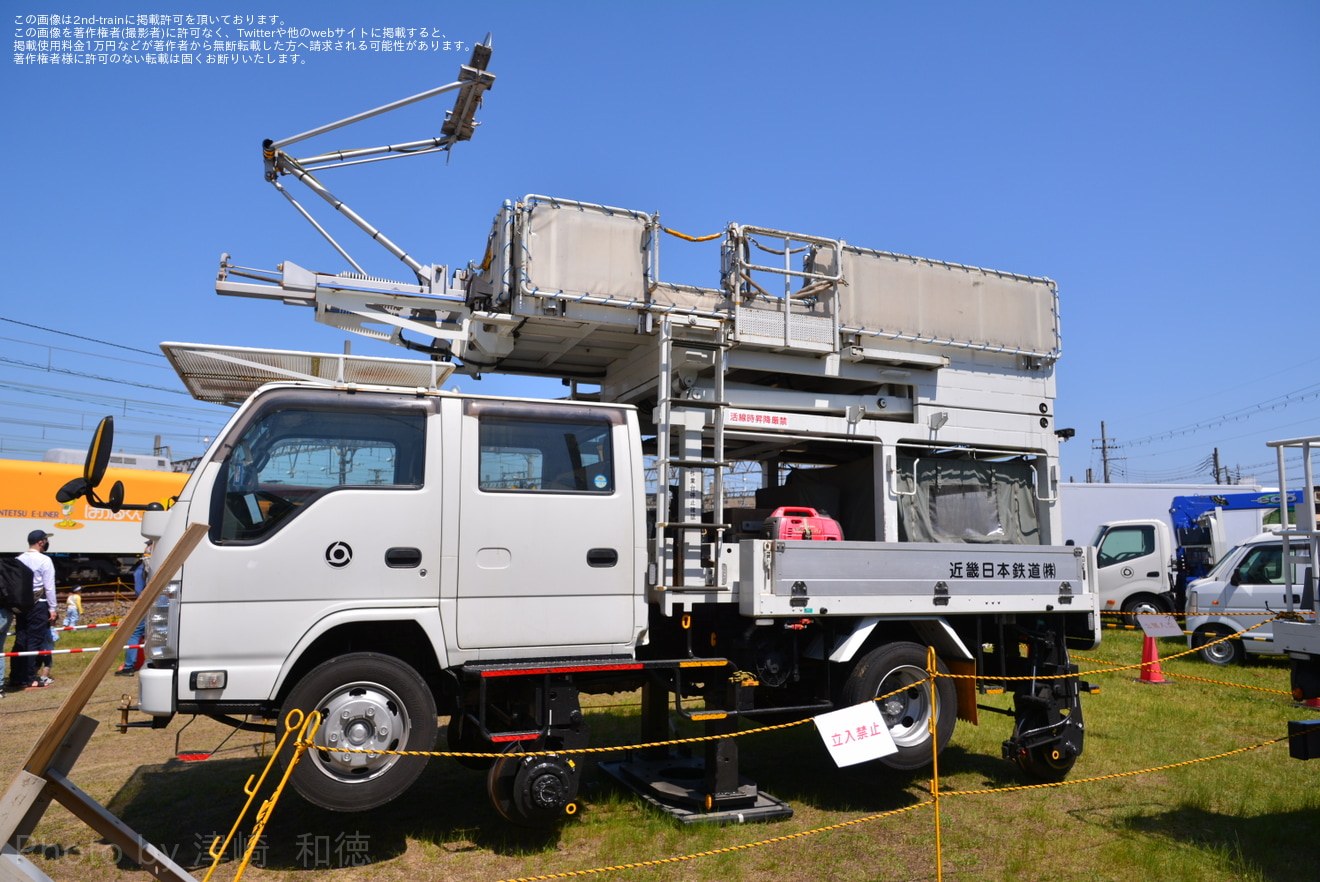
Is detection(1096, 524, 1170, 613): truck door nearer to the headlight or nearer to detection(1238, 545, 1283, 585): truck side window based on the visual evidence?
detection(1238, 545, 1283, 585): truck side window

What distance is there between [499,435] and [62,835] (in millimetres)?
3762

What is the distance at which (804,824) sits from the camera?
6293 millimetres

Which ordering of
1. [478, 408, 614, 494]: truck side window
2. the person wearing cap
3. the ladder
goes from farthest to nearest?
the person wearing cap < the ladder < [478, 408, 614, 494]: truck side window

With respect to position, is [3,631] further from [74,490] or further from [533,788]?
[533,788]

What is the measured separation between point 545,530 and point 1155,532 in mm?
15169

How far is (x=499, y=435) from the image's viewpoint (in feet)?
19.0

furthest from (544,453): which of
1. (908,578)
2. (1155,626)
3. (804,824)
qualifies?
(1155,626)

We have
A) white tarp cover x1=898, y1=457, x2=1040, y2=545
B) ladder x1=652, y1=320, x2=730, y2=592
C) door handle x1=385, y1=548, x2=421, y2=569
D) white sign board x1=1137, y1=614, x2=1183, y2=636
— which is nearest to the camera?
door handle x1=385, y1=548, x2=421, y2=569

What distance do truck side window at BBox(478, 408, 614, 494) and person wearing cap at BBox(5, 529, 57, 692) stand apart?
28.8 feet

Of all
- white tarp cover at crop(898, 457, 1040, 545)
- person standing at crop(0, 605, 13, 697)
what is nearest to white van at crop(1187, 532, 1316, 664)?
white tarp cover at crop(898, 457, 1040, 545)

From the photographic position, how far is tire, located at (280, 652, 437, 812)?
5.02 meters

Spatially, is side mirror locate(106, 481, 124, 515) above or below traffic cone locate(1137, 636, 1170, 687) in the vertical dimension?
above

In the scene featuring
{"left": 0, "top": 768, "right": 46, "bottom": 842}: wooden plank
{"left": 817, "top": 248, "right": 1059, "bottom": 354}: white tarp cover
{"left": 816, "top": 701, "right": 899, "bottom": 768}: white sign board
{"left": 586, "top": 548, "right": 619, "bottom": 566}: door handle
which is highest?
{"left": 817, "top": 248, "right": 1059, "bottom": 354}: white tarp cover

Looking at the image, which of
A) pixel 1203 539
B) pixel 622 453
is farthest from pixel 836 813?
pixel 1203 539
